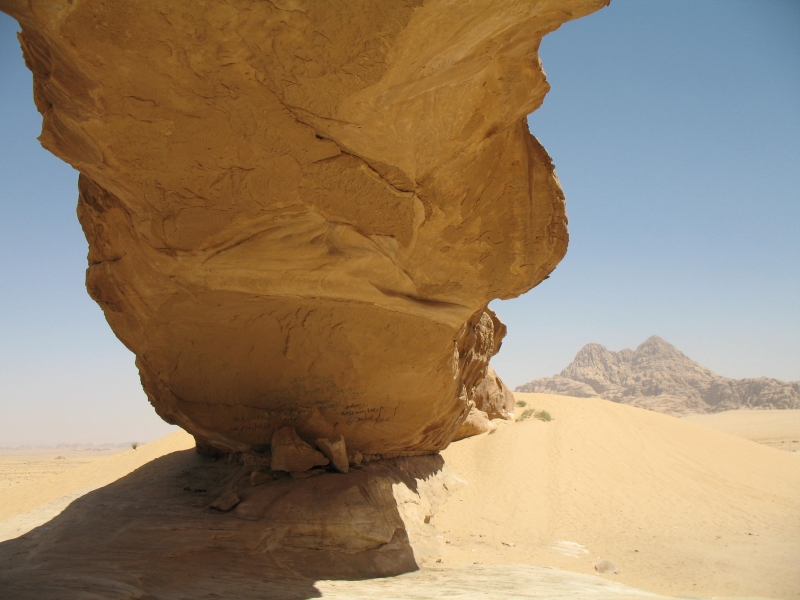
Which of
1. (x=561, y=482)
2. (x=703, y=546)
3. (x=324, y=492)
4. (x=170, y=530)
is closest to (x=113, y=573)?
(x=170, y=530)

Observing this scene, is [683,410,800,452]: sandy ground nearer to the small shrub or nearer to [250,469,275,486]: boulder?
the small shrub

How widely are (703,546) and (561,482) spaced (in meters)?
2.99

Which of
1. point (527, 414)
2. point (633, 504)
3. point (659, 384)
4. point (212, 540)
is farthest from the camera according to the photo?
point (659, 384)

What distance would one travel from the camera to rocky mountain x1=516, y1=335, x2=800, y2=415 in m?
56.2

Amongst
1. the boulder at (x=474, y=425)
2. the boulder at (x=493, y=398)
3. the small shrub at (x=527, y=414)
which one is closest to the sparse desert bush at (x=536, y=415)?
the small shrub at (x=527, y=414)

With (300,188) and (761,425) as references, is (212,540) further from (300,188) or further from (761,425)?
(761,425)

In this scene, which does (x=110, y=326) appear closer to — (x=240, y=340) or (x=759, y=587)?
(x=240, y=340)

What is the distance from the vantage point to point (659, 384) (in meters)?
69.2

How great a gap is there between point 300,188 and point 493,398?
475 inches

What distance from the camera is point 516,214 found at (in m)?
4.93

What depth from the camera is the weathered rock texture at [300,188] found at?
3.06 m

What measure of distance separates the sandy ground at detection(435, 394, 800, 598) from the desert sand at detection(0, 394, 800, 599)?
0.04 m

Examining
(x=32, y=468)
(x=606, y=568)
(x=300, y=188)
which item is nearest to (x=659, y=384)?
(x=32, y=468)

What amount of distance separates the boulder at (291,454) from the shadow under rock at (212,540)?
0.60 feet
